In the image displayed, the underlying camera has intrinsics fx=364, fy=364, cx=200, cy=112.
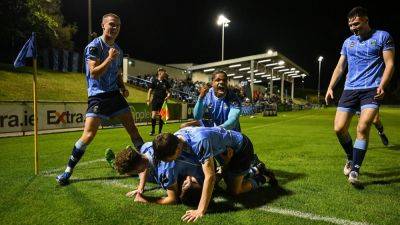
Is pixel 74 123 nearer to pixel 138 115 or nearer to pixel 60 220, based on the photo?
pixel 138 115

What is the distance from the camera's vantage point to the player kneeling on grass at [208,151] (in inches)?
140

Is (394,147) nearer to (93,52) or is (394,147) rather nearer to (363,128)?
(363,128)

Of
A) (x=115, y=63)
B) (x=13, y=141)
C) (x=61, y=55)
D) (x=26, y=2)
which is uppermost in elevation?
(x=26, y=2)

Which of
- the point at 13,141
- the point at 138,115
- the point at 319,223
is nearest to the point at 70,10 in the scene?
the point at 138,115

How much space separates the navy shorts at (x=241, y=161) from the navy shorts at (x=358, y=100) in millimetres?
1934

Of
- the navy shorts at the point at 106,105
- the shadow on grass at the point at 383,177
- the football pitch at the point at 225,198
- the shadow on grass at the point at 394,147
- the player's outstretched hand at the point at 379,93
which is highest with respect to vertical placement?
the player's outstretched hand at the point at 379,93

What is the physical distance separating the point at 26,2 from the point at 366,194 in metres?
34.4

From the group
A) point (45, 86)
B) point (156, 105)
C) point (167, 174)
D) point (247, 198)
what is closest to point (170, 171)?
point (167, 174)

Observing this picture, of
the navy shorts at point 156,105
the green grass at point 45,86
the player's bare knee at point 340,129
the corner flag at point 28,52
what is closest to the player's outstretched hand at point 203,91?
the player's bare knee at point 340,129

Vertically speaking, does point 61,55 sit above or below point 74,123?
above

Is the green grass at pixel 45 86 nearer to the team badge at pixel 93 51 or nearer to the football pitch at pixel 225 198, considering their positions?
the football pitch at pixel 225 198

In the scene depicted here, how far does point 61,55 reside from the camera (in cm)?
3291

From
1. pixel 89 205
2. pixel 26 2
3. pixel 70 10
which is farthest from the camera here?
pixel 70 10

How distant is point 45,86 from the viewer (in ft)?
82.9
